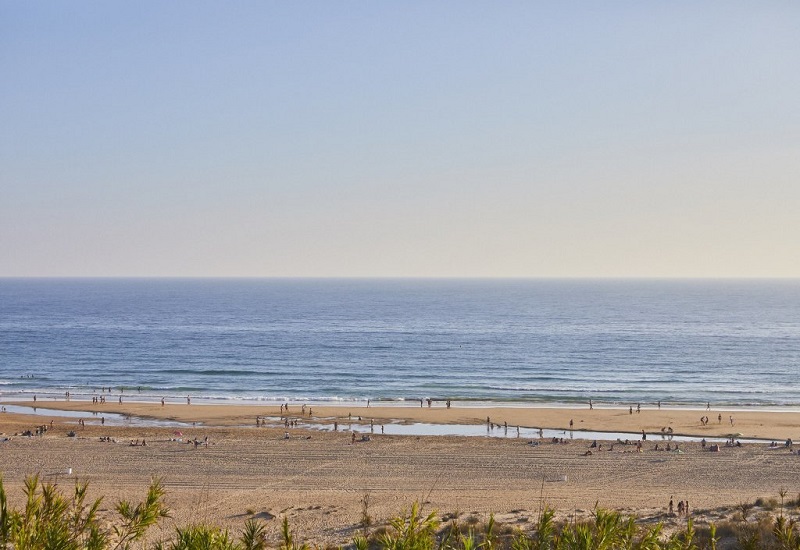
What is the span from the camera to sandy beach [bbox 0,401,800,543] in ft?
90.2

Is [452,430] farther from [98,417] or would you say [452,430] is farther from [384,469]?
[98,417]

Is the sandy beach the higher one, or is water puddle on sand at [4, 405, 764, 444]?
the sandy beach

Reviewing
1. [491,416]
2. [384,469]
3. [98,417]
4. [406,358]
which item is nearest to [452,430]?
[491,416]

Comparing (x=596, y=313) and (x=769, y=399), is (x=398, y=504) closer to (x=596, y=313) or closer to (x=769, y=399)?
(x=769, y=399)

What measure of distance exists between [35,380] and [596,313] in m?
112

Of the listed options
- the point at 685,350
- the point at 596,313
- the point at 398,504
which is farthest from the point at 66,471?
the point at 596,313

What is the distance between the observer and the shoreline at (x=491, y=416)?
47281mm

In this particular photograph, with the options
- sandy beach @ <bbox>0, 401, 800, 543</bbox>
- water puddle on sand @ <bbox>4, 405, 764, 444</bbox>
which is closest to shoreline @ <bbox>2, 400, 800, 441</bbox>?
sandy beach @ <bbox>0, 401, 800, 543</bbox>

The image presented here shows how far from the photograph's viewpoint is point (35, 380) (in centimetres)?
6681

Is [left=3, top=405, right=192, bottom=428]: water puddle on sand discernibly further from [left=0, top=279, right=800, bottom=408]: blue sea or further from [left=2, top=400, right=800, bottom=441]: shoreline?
[left=0, top=279, right=800, bottom=408]: blue sea

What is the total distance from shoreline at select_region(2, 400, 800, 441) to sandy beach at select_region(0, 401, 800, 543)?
1.02ft

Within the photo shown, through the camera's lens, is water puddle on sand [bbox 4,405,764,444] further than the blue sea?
No

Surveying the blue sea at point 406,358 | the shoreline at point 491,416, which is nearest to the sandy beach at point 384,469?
the shoreline at point 491,416

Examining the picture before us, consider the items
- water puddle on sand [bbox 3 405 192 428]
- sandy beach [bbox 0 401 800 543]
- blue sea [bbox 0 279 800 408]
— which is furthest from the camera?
blue sea [bbox 0 279 800 408]
